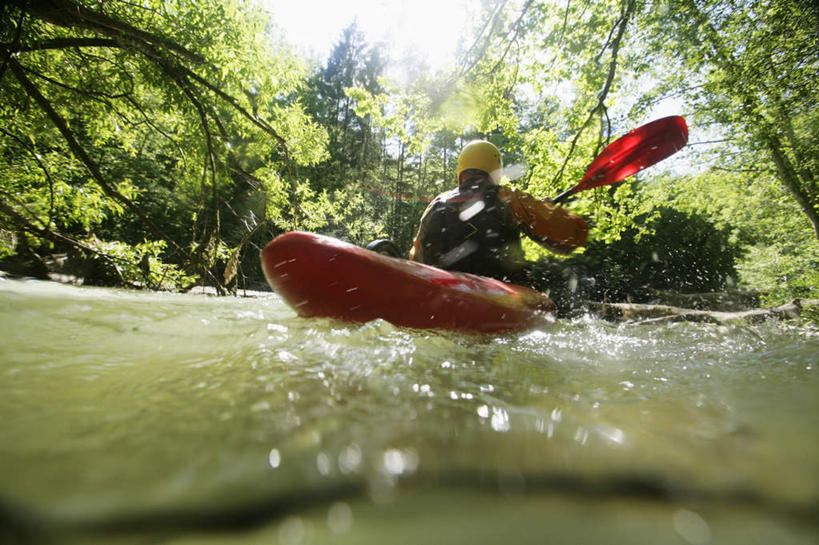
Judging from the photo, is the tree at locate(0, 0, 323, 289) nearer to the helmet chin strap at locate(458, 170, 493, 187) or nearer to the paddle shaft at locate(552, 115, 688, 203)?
the helmet chin strap at locate(458, 170, 493, 187)

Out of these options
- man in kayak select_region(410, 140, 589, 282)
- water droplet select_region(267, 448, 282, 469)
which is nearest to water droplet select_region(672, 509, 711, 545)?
water droplet select_region(267, 448, 282, 469)

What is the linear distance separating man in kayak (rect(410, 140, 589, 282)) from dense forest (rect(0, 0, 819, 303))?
177 cm

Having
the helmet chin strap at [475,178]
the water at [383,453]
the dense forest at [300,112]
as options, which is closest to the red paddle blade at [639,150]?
the dense forest at [300,112]

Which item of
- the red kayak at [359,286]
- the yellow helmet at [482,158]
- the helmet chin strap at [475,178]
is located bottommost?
the red kayak at [359,286]

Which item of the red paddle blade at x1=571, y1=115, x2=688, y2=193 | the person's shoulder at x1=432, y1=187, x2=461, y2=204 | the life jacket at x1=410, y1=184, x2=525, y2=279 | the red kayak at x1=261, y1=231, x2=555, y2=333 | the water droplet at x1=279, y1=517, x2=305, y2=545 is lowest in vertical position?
the water droplet at x1=279, y1=517, x2=305, y2=545

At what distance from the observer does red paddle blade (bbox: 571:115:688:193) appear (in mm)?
4033

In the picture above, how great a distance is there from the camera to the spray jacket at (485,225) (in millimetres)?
3635

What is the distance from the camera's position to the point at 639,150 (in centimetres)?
423

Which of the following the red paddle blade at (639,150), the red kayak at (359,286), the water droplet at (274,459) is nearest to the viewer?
the water droplet at (274,459)

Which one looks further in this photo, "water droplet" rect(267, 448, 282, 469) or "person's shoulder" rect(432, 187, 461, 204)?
"person's shoulder" rect(432, 187, 461, 204)

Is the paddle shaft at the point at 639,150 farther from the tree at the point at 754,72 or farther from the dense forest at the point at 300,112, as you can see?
the tree at the point at 754,72

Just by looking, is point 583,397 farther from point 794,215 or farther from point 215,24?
point 794,215

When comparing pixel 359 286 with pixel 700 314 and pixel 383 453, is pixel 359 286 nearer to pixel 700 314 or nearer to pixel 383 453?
pixel 383 453

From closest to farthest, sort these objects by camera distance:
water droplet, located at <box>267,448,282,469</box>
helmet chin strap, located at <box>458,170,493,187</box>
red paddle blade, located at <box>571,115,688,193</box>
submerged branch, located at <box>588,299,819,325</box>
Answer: water droplet, located at <box>267,448,282,469</box>
helmet chin strap, located at <box>458,170,493,187</box>
red paddle blade, located at <box>571,115,688,193</box>
submerged branch, located at <box>588,299,819,325</box>
